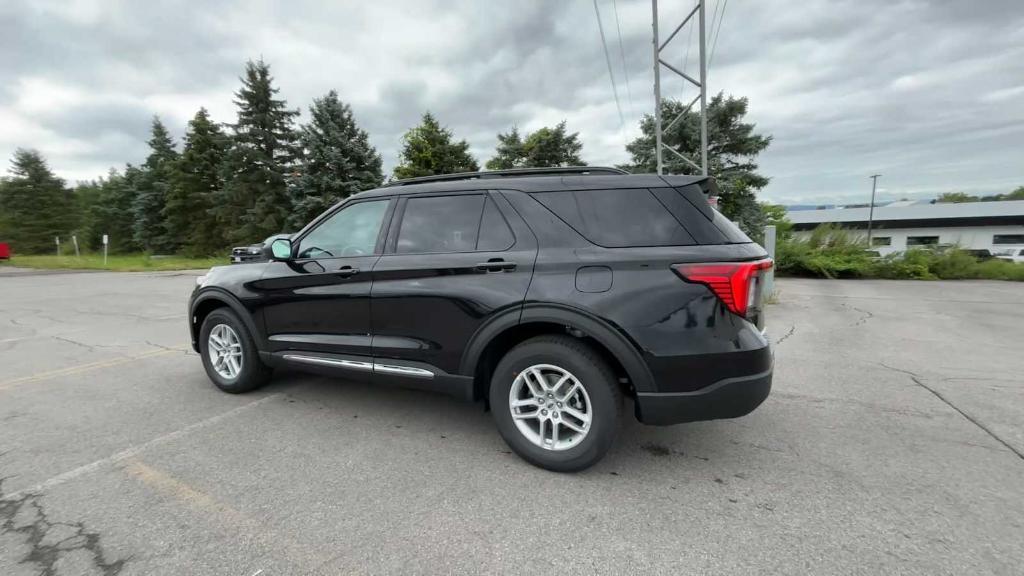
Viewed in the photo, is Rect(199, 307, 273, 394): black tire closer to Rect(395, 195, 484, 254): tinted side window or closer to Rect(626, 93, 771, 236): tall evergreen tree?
Rect(395, 195, 484, 254): tinted side window

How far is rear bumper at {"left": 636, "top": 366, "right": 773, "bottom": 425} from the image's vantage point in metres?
2.48

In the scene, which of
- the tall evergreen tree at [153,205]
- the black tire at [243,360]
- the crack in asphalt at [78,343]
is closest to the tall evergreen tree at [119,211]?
the tall evergreen tree at [153,205]

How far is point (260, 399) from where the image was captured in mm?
4055

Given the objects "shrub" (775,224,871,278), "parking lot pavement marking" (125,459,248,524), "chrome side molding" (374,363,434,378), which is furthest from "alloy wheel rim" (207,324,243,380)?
"shrub" (775,224,871,278)

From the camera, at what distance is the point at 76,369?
5094mm

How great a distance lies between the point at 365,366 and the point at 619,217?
6.74 ft

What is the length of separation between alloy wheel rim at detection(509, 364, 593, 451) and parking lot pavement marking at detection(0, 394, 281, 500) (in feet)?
7.95

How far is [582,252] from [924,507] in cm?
217

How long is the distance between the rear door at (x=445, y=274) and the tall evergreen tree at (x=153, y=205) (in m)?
41.8

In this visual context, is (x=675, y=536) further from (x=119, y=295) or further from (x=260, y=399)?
(x=119, y=295)

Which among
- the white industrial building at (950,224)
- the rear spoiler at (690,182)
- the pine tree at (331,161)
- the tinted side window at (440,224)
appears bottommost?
the tinted side window at (440,224)

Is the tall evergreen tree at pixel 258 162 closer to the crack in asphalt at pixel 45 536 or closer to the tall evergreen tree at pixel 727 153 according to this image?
the tall evergreen tree at pixel 727 153

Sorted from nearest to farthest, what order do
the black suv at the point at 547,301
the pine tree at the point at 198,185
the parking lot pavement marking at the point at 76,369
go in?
the black suv at the point at 547,301, the parking lot pavement marking at the point at 76,369, the pine tree at the point at 198,185

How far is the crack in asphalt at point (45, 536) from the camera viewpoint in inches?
79.0
